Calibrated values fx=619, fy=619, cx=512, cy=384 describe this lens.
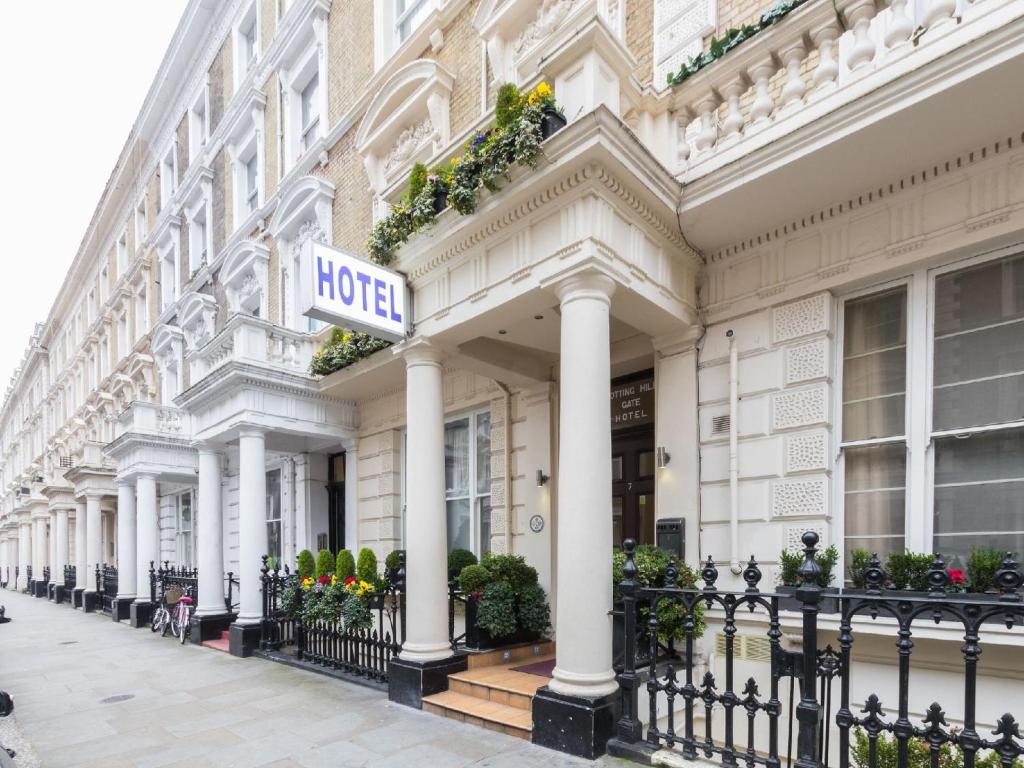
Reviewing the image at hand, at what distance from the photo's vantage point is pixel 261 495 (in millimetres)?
10422

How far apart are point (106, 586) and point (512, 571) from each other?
17748 mm

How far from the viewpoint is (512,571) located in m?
7.62

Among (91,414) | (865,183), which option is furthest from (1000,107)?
(91,414)

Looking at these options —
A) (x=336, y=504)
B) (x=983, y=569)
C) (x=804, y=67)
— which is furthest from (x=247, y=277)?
(x=983, y=569)

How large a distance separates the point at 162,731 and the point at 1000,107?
9.15 meters

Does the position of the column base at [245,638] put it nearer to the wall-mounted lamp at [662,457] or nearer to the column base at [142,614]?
the column base at [142,614]

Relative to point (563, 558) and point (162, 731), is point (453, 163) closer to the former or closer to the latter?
point (563, 558)

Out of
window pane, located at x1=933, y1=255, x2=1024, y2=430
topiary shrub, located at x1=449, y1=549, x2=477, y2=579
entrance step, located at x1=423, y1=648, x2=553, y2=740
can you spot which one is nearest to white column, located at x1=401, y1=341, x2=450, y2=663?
entrance step, located at x1=423, y1=648, x2=553, y2=740

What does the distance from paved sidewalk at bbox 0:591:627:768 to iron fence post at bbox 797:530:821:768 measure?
1.46m

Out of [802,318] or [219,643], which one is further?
[219,643]

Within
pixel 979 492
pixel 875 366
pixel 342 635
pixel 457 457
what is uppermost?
pixel 875 366

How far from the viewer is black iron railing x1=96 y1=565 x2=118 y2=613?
62.4ft

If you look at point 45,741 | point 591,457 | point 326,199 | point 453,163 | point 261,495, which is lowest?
point 45,741

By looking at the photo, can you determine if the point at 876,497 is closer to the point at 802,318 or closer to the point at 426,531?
the point at 802,318
